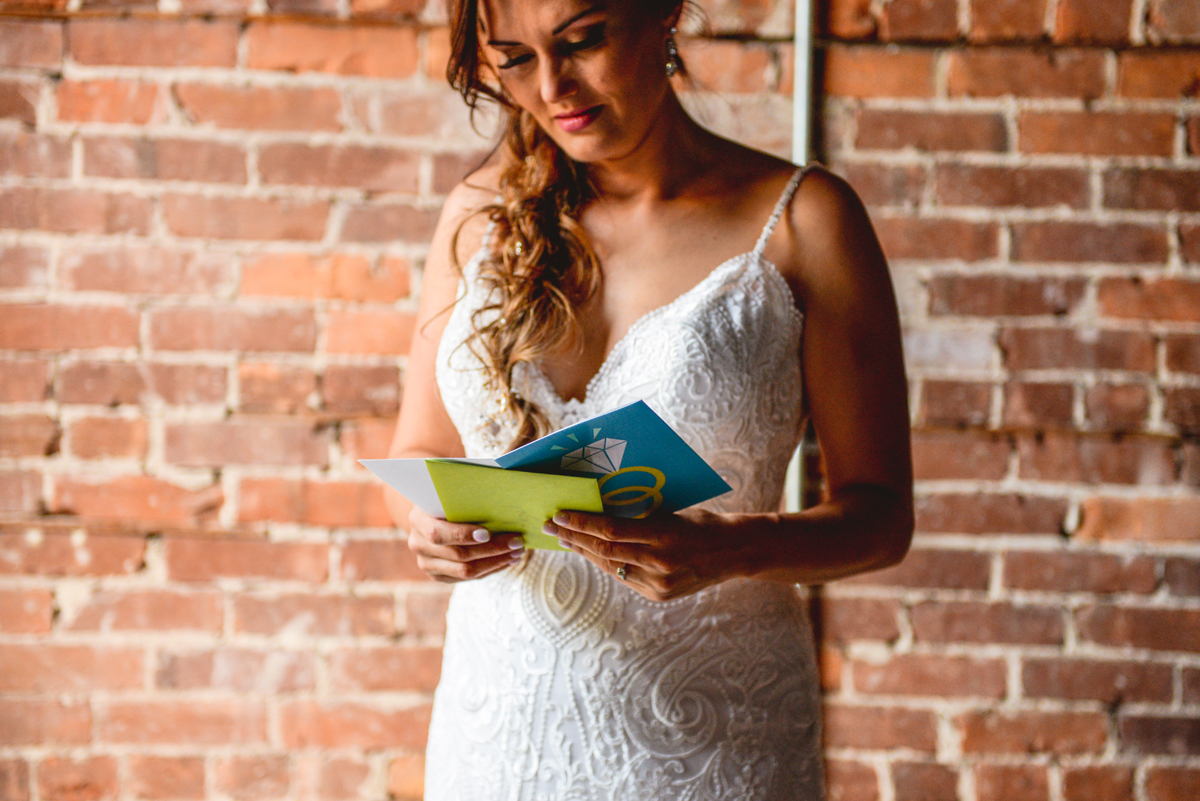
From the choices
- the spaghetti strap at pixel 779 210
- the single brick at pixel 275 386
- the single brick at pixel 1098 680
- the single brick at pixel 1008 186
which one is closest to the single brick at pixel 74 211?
the single brick at pixel 275 386

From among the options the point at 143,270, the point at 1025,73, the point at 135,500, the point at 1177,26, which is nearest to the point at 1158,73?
the point at 1177,26

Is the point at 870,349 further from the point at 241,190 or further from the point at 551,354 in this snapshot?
the point at 241,190

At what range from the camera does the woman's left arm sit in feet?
2.91

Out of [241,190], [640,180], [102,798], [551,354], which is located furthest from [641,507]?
[102,798]

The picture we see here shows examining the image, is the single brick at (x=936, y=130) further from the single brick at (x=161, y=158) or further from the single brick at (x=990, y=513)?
the single brick at (x=161, y=158)

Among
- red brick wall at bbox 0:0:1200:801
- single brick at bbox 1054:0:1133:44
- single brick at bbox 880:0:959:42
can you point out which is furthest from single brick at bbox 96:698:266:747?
single brick at bbox 1054:0:1133:44

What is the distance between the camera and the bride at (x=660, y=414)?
878mm

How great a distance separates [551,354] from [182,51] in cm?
87

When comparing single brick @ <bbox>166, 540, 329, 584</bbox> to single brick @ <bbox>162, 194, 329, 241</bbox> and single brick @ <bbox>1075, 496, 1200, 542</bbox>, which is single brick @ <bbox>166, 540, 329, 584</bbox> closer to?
single brick @ <bbox>162, 194, 329, 241</bbox>

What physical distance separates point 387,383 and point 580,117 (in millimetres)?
599

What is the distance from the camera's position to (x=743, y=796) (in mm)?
882

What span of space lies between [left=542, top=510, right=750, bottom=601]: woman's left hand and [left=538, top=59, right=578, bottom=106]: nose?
0.47 m

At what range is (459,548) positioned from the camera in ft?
2.68

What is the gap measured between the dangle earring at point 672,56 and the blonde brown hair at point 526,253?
3cm
